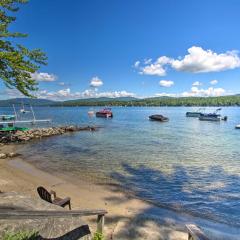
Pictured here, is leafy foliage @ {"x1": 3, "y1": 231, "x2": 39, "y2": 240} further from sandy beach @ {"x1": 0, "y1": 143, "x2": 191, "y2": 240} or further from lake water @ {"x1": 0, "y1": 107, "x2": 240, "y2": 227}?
lake water @ {"x1": 0, "y1": 107, "x2": 240, "y2": 227}

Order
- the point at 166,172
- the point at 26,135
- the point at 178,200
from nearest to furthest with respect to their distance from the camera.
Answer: the point at 178,200
the point at 166,172
the point at 26,135

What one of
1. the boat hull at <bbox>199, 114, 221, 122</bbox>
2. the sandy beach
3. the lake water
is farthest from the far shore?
the boat hull at <bbox>199, 114, 221, 122</bbox>

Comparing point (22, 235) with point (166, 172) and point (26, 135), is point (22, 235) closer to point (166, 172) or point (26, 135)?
point (166, 172)

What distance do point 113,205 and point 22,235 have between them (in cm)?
767

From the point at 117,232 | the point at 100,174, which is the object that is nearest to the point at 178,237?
the point at 117,232

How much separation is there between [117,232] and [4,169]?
14201mm

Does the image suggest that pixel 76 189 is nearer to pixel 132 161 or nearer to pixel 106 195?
pixel 106 195

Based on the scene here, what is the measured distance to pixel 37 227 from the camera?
6.21 metres

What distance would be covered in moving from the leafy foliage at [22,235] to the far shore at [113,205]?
3364 mm

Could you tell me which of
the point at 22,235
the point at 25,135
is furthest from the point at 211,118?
the point at 22,235

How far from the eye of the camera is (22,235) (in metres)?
5.73

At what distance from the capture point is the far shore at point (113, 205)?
958 cm

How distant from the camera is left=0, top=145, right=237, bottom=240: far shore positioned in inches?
377

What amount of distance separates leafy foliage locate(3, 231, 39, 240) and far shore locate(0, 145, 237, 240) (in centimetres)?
336
